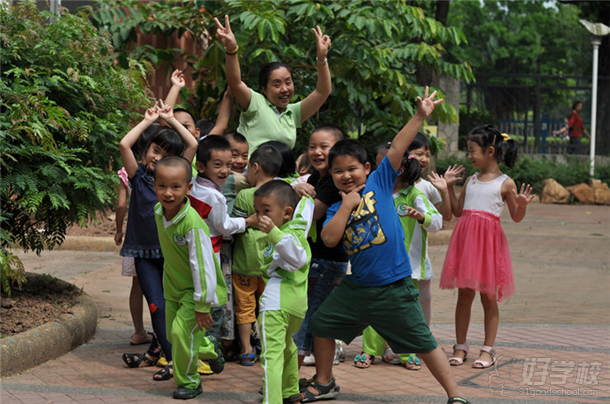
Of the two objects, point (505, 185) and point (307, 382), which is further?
point (505, 185)

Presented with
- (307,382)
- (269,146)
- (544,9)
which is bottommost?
(307,382)

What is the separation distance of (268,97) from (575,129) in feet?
57.6

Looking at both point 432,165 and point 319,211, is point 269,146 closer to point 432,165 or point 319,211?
point 319,211

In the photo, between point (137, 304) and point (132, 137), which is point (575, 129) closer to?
point (137, 304)

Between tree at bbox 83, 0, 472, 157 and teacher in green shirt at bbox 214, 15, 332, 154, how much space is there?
10.8ft

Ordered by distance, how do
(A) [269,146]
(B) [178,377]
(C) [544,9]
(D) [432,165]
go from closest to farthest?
(B) [178,377], (A) [269,146], (D) [432,165], (C) [544,9]

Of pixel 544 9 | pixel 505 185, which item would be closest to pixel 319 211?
pixel 505 185

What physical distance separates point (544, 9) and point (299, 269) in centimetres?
3564

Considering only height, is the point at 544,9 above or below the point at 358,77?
above

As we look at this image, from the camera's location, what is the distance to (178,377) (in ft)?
15.0

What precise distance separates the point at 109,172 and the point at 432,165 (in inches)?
390

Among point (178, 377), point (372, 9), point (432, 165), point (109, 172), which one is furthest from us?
point (432, 165)

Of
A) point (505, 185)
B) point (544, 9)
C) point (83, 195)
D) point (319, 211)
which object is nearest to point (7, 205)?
point (83, 195)

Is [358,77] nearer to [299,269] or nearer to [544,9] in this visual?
[299,269]
